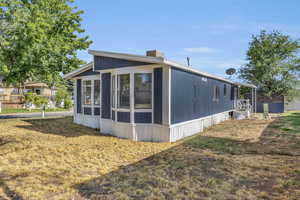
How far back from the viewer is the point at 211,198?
9.45ft

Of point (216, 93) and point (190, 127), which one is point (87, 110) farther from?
point (216, 93)

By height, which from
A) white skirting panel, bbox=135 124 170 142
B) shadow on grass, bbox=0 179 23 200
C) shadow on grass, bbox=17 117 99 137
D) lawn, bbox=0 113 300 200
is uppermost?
white skirting panel, bbox=135 124 170 142

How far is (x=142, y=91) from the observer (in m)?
6.83

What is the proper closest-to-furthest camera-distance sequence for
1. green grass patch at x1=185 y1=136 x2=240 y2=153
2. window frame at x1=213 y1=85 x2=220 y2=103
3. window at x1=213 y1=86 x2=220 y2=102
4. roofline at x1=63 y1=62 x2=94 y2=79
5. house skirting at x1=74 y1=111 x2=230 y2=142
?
green grass patch at x1=185 y1=136 x2=240 y2=153
house skirting at x1=74 y1=111 x2=230 y2=142
roofline at x1=63 y1=62 x2=94 y2=79
window frame at x1=213 y1=85 x2=220 y2=103
window at x1=213 y1=86 x2=220 y2=102

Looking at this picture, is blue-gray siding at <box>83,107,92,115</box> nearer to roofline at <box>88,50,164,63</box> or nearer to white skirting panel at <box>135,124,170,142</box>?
roofline at <box>88,50,164,63</box>

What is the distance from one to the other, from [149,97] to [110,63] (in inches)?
85.3

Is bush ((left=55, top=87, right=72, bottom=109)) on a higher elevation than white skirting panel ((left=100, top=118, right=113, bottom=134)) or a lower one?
higher

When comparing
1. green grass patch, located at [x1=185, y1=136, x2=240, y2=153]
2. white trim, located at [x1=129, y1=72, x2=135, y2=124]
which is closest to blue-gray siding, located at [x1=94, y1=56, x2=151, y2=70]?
white trim, located at [x1=129, y1=72, x2=135, y2=124]

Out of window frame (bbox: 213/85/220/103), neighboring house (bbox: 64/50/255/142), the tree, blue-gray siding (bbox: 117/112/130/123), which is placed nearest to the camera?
neighboring house (bbox: 64/50/255/142)

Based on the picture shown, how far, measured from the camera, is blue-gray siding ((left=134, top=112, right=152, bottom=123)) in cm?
683

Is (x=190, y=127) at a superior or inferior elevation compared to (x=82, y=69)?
inferior

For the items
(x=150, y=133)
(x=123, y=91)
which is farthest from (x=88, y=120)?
(x=150, y=133)

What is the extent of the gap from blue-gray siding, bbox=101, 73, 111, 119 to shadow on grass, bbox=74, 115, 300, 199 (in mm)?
3755

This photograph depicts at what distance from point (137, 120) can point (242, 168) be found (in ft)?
12.3
